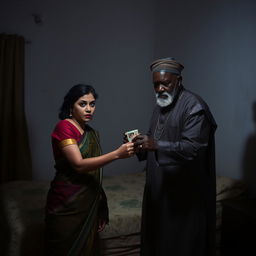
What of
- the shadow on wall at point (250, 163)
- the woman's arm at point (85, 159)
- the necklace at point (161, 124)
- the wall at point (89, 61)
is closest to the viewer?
the woman's arm at point (85, 159)

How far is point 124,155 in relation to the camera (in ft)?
5.24

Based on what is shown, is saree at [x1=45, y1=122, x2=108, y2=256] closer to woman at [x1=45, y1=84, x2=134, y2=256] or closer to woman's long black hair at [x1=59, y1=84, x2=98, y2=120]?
woman at [x1=45, y1=84, x2=134, y2=256]

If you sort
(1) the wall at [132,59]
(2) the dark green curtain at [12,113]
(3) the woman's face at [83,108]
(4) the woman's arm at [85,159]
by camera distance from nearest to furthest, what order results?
(4) the woman's arm at [85,159], (3) the woman's face at [83,108], (1) the wall at [132,59], (2) the dark green curtain at [12,113]

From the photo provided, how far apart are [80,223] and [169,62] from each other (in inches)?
45.9

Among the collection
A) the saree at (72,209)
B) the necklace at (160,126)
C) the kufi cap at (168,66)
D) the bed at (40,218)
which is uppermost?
the kufi cap at (168,66)

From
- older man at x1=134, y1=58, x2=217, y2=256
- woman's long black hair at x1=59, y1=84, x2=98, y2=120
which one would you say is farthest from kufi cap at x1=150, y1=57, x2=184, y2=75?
woman's long black hair at x1=59, y1=84, x2=98, y2=120

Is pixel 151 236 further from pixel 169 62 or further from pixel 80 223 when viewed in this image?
pixel 169 62

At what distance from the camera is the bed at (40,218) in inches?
81.3

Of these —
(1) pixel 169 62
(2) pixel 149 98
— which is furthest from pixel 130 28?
(1) pixel 169 62

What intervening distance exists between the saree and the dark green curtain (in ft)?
7.14

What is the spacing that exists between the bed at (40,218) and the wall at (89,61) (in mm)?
1248

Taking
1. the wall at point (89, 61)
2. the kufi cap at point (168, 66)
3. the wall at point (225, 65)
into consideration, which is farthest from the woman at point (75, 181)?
the wall at point (89, 61)

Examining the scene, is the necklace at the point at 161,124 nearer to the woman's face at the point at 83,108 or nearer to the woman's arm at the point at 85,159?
the woman's arm at the point at 85,159

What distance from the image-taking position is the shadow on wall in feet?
9.06
